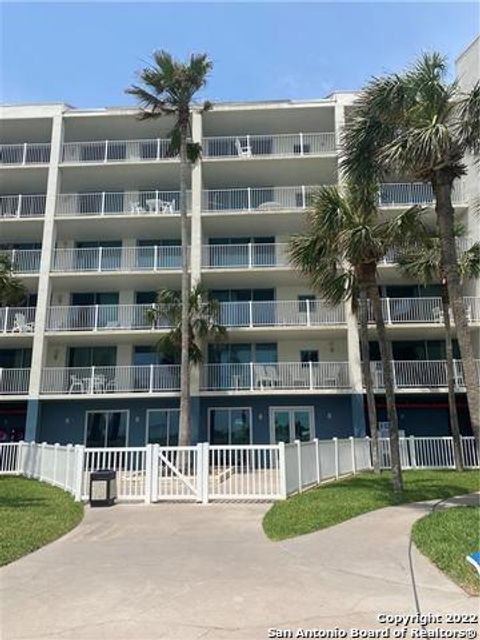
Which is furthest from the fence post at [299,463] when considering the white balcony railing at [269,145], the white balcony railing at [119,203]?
the white balcony railing at [269,145]

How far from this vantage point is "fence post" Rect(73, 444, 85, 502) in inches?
519

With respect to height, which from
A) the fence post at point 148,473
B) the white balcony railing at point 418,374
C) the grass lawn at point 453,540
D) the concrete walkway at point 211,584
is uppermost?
the white balcony railing at point 418,374

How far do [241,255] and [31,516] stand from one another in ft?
55.5

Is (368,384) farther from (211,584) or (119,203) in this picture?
(119,203)

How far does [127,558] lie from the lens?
7633 mm

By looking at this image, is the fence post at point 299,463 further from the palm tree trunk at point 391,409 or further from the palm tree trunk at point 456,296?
the palm tree trunk at point 456,296

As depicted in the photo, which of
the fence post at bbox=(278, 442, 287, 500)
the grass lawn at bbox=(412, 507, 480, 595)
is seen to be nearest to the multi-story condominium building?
the fence post at bbox=(278, 442, 287, 500)

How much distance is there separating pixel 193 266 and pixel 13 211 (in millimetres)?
9827

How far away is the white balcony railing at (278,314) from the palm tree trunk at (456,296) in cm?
1218

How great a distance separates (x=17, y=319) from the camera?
24.4m

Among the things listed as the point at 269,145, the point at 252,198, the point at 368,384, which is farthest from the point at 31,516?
the point at 269,145

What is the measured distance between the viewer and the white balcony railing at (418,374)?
2297 centimetres

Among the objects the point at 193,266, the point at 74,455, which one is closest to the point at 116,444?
the point at 193,266

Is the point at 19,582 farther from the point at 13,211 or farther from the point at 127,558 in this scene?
the point at 13,211
